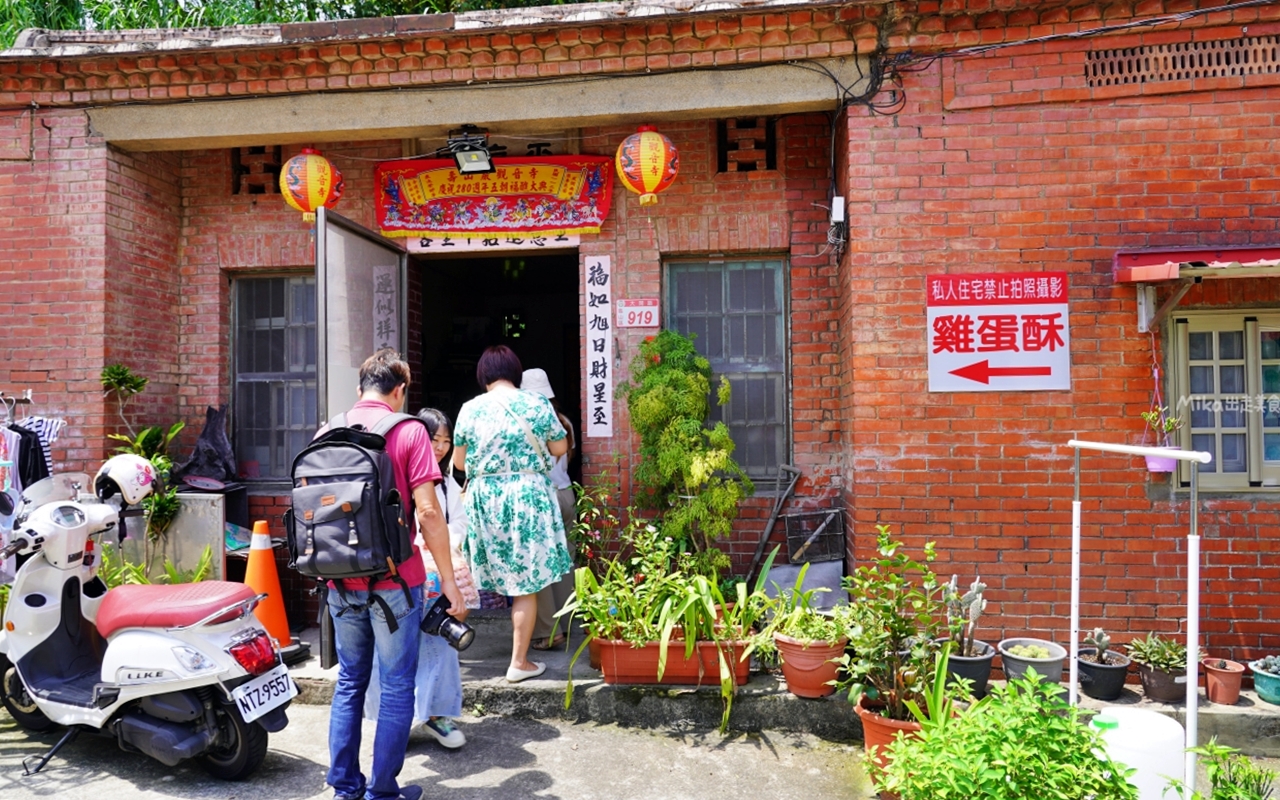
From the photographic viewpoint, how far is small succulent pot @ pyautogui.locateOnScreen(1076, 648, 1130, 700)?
4590 millimetres

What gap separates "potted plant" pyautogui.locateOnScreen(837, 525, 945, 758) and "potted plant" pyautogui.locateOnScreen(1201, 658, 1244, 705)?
168 cm

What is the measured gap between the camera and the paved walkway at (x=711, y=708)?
4441 millimetres

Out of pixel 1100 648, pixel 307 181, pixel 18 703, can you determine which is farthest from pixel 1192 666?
→ pixel 307 181

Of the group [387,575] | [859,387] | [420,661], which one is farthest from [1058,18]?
[420,661]

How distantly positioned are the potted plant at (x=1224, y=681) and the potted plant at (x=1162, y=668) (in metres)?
0.14

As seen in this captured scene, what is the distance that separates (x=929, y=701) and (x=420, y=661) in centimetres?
261

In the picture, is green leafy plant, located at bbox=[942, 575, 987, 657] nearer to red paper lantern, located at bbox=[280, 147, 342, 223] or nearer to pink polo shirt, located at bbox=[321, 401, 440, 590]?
pink polo shirt, located at bbox=[321, 401, 440, 590]

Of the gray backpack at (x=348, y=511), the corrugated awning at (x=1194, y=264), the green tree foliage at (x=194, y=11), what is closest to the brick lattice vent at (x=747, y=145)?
the corrugated awning at (x=1194, y=264)

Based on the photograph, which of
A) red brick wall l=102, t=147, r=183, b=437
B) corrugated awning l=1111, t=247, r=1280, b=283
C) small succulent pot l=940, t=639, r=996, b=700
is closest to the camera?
corrugated awning l=1111, t=247, r=1280, b=283

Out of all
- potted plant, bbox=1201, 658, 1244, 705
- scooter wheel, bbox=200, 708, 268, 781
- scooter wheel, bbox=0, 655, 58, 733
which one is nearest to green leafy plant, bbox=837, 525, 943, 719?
potted plant, bbox=1201, 658, 1244, 705

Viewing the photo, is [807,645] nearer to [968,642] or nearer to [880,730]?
[880,730]

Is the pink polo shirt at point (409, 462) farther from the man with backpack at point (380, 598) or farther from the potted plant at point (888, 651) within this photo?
the potted plant at point (888, 651)

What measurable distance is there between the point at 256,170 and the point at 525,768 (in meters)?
5.20

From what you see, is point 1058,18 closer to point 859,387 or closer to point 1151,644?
point 859,387
